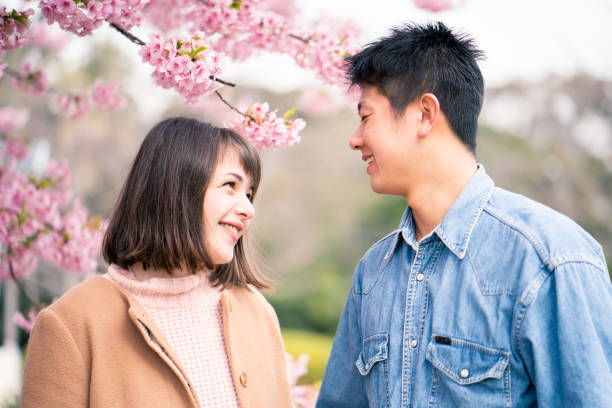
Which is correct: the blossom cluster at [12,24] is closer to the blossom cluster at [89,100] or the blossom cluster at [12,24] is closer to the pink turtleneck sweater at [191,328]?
the pink turtleneck sweater at [191,328]

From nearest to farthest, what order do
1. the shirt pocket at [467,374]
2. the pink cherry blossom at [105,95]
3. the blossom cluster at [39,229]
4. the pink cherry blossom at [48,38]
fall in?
1. the shirt pocket at [467,374]
2. the blossom cluster at [39,229]
3. the pink cherry blossom at [105,95]
4. the pink cherry blossom at [48,38]

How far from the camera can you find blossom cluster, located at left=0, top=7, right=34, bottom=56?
1852mm

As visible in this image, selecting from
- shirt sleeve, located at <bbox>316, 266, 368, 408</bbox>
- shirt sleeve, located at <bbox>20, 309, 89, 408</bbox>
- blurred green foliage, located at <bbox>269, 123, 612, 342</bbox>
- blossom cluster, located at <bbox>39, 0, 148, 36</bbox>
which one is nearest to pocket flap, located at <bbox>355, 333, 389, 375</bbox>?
shirt sleeve, located at <bbox>316, 266, 368, 408</bbox>

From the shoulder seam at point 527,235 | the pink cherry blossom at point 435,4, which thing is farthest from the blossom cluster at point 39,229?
the pink cherry blossom at point 435,4

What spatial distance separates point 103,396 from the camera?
1575 millimetres

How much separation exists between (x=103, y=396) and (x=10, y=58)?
5.73 meters

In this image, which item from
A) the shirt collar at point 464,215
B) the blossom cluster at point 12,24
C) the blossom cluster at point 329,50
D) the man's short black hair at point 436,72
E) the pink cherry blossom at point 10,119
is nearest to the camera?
the shirt collar at point 464,215

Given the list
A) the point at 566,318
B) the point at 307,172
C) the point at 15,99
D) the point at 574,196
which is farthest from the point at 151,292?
the point at 307,172

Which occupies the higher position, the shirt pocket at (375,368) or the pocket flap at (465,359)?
the pocket flap at (465,359)

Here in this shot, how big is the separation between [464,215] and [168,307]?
95 cm

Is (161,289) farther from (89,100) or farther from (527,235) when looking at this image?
(89,100)

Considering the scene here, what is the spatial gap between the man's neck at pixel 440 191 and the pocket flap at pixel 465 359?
1.10ft

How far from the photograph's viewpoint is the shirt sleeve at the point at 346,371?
176cm

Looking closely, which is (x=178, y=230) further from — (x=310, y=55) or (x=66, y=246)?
(x=66, y=246)
